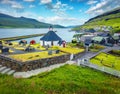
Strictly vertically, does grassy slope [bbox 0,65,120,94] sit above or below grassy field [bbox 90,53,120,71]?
above

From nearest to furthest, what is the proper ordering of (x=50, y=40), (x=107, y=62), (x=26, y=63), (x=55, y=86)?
1. (x=55, y=86)
2. (x=26, y=63)
3. (x=107, y=62)
4. (x=50, y=40)

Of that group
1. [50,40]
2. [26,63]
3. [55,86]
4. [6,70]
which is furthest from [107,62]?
[55,86]

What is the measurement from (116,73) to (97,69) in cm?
373

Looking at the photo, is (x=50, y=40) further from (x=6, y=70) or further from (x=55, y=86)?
(x=55, y=86)

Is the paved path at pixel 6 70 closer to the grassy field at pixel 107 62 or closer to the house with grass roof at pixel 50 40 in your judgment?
the grassy field at pixel 107 62

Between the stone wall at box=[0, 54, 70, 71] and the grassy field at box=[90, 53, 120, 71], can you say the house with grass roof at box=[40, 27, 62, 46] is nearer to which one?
the grassy field at box=[90, 53, 120, 71]

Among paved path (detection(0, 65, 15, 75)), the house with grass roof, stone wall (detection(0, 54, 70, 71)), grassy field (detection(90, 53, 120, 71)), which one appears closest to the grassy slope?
stone wall (detection(0, 54, 70, 71))

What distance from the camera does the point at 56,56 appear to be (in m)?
36.1

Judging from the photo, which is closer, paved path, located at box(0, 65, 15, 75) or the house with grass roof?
paved path, located at box(0, 65, 15, 75)

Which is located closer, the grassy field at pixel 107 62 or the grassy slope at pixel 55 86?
the grassy slope at pixel 55 86

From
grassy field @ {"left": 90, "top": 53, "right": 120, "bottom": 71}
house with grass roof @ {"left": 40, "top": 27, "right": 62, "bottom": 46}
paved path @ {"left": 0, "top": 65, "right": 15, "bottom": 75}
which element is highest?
house with grass roof @ {"left": 40, "top": 27, "right": 62, "bottom": 46}

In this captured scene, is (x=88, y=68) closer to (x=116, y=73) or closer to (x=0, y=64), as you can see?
(x=116, y=73)

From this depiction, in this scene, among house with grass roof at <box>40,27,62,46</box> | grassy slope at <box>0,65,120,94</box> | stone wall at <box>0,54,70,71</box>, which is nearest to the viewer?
grassy slope at <box>0,65,120,94</box>

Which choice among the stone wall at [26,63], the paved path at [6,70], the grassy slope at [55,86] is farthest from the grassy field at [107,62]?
the paved path at [6,70]
